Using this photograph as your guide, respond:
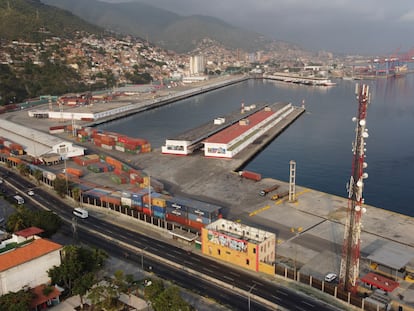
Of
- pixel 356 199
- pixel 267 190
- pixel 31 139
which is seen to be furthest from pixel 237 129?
pixel 356 199

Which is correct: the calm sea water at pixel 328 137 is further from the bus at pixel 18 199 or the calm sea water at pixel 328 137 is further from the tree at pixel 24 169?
the bus at pixel 18 199

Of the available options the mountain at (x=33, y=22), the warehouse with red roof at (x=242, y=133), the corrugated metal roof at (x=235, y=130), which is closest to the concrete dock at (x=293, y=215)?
the warehouse with red roof at (x=242, y=133)

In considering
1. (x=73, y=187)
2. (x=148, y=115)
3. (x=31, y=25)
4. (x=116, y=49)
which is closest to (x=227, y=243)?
(x=73, y=187)

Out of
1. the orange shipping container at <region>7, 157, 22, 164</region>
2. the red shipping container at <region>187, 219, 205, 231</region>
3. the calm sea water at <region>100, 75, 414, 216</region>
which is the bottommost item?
the calm sea water at <region>100, 75, 414, 216</region>

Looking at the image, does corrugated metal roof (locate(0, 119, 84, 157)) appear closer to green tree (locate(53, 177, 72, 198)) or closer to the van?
green tree (locate(53, 177, 72, 198))

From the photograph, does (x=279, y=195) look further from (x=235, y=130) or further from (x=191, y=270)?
(x=235, y=130)

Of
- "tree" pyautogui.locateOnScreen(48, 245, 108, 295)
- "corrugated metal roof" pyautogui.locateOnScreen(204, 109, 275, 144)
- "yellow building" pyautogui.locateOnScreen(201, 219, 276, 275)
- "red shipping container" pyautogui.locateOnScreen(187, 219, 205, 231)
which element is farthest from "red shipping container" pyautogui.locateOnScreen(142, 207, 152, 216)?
"corrugated metal roof" pyautogui.locateOnScreen(204, 109, 275, 144)
